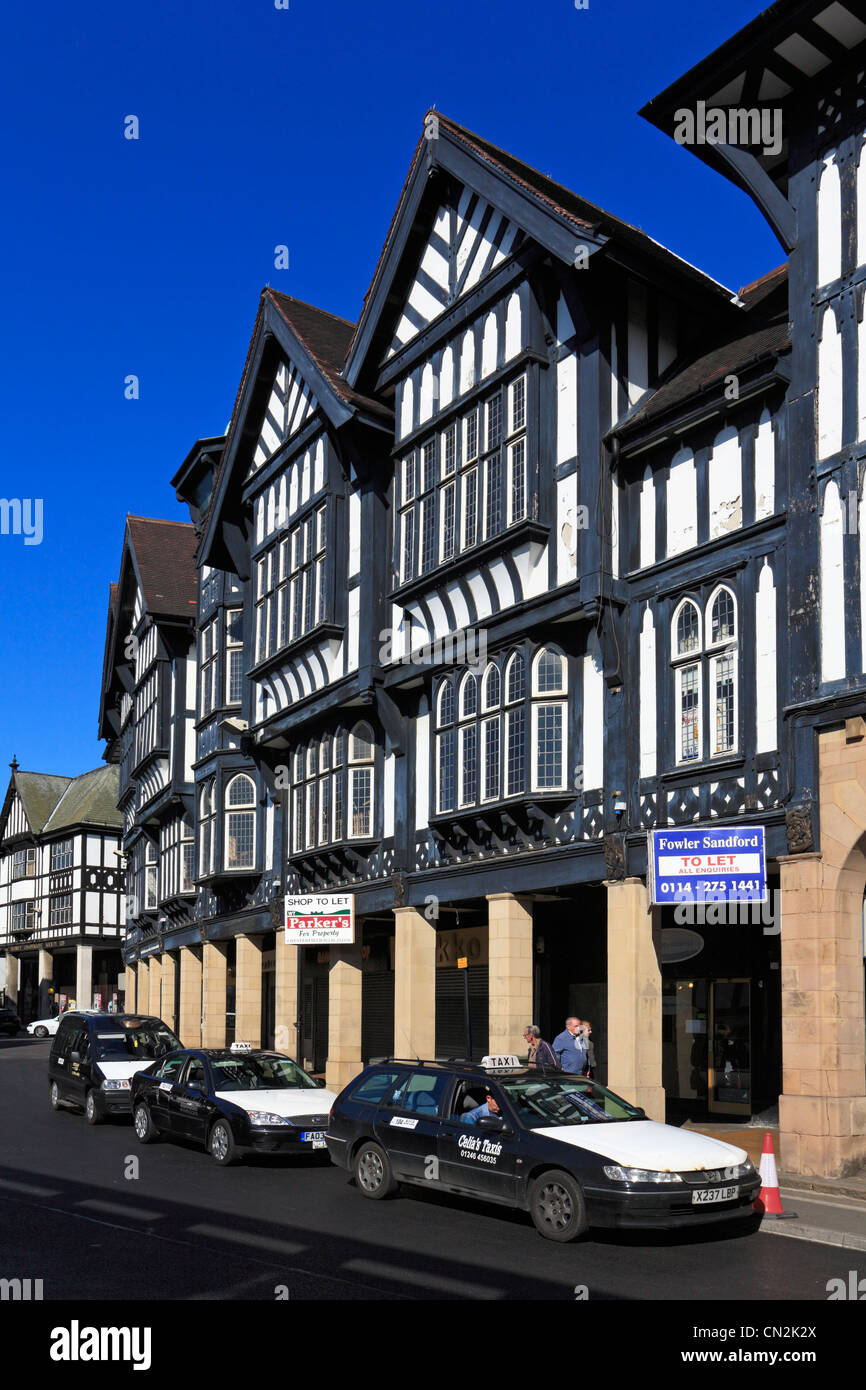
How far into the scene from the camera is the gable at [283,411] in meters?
29.9

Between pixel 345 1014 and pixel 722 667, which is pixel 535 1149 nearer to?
pixel 722 667

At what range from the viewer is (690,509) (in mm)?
19578

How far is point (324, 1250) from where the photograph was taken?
11.5 m

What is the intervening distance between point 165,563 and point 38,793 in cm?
4082

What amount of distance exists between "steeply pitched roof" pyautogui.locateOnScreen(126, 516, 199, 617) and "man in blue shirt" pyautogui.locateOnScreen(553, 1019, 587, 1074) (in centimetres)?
2644

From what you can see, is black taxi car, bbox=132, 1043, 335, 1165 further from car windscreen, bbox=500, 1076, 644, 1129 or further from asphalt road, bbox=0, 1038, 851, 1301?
car windscreen, bbox=500, 1076, 644, 1129

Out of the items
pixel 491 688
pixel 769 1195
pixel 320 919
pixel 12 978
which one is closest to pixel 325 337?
pixel 491 688

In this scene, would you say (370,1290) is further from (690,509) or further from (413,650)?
(413,650)

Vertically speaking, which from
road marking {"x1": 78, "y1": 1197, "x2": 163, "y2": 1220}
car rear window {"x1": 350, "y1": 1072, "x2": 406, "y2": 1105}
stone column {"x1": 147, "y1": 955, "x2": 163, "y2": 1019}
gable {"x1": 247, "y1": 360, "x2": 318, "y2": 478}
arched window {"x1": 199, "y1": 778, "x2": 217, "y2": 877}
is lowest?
stone column {"x1": 147, "y1": 955, "x2": 163, "y2": 1019}

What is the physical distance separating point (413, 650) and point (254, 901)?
37.9ft

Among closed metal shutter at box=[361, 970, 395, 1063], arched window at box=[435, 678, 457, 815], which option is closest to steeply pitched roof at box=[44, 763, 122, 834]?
closed metal shutter at box=[361, 970, 395, 1063]

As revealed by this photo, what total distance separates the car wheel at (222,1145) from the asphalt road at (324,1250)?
28.0 inches

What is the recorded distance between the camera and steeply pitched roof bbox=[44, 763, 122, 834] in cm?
7469

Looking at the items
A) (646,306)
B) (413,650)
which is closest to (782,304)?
(646,306)
